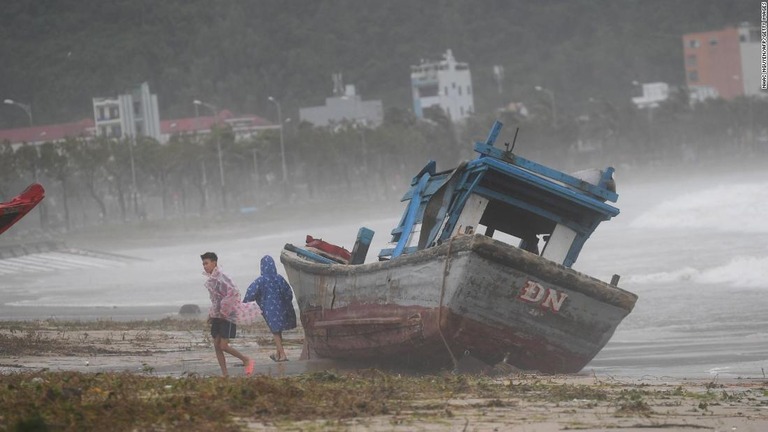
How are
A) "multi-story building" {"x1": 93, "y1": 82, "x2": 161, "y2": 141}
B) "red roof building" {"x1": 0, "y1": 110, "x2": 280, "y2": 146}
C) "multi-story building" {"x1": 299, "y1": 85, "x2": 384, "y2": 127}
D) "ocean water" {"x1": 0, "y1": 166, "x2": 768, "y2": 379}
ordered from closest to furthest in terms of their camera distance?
"ocean water" {"x1": 0, "y1": 166, "x2": 768, "y2": 379} < "multi-story building" {"x1": 93, "y1": 82, "x2": 161, "y2": 141} < "red roof building" {"x1": 0, "y1": 110, "x2": 280, "y2": 146} < "multi-story building" {"x1": 299, "y1": 85, "x2": 384, "y2": 127}

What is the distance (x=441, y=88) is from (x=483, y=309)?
148 metres

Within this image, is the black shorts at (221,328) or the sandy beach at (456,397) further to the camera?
the black shorts at (221,328)

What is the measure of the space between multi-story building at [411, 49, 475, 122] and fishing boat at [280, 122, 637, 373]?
459 feet

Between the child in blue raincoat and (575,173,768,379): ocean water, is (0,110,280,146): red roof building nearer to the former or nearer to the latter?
(575,173,768,379): ocean water

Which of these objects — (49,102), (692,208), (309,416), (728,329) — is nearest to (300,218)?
(692,208)

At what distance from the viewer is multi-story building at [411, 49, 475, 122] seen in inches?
6290

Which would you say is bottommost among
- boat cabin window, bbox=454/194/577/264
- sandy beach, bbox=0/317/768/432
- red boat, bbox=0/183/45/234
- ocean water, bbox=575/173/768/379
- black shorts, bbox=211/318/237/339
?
ocean water, bbox=575/173/768/379

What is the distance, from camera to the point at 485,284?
43.7ft

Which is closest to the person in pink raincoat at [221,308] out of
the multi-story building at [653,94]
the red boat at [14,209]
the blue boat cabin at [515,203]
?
the blue boat cabin at [515,203]

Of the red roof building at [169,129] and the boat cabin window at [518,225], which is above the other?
the red roof building at [169,129]

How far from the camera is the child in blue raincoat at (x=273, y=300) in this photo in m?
15.2

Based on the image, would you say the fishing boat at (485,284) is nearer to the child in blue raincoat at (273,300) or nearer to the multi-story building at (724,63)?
the child in blue raincoat at (273,300)

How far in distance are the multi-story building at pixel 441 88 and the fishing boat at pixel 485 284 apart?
13990 cm

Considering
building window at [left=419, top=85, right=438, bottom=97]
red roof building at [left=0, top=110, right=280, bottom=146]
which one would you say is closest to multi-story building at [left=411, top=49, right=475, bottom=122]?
building window at [left=419, top=85, right=438, bottom=97]
